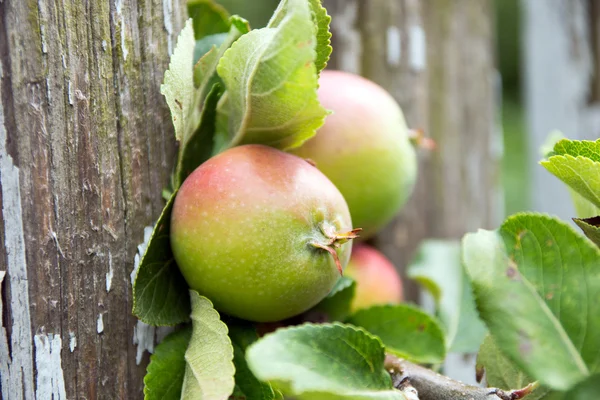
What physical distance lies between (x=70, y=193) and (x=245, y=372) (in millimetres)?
194

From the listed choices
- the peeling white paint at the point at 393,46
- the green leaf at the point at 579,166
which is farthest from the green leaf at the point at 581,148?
the peeling white paint at the point at 393,46

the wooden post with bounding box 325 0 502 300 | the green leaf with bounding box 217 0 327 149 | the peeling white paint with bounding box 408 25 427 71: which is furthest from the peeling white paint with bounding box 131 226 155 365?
the peeling white paint with bounding box 408 25 427 71

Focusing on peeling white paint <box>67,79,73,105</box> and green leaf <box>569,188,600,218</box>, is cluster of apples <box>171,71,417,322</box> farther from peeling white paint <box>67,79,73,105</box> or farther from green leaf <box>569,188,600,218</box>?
green leaf <box>569,188,600,218</box>

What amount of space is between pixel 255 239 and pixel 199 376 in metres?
0.11

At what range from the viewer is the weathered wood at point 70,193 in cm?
44

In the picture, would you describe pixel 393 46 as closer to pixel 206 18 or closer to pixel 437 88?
pixel 437 88

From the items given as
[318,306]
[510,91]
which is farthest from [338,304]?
[510,91]

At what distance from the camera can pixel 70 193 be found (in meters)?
0.45

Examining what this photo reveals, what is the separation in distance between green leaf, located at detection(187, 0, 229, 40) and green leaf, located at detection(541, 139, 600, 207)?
335mm

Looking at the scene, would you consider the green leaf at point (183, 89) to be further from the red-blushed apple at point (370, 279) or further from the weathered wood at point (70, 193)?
the red-blushed apple at point (370, 279)

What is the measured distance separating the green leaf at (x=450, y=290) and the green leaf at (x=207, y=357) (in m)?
0.35

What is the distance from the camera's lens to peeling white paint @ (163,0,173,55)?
1.74 feet

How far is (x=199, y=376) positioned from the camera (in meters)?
0.45

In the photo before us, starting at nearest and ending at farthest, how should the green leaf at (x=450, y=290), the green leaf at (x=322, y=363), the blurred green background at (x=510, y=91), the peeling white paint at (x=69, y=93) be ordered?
1. the green leaf at (x=322, y=363)
2. the peeling white paint at (x=69, y=93)
3. the green leaf at (x=450, y=290)
4. the blurred green background at (x=510, y=91)
